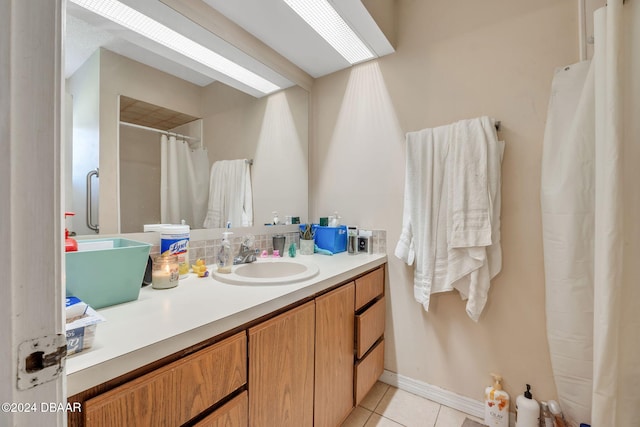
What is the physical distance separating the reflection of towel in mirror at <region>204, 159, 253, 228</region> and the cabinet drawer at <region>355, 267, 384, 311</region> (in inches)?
30.1

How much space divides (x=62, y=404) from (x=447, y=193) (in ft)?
4.85

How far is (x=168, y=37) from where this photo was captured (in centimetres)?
117

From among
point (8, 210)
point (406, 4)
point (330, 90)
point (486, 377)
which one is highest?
point (406, 4)

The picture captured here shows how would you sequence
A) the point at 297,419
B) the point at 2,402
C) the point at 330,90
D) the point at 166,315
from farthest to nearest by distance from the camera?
the point at 330,90, the point at 297,419, the point at 166,315, the point at 2,402

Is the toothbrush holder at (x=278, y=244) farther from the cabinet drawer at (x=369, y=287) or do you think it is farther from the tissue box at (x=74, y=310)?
the tissue box at (x=74, y=310)

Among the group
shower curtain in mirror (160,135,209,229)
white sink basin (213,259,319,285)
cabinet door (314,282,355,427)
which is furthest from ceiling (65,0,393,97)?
cabinet door (314,282,355,427)

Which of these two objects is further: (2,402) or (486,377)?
(486,377)

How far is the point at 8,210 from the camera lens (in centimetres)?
30

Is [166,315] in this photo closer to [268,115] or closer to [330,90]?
[268,115]

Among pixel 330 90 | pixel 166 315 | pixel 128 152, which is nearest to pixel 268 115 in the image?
pixel 330 90

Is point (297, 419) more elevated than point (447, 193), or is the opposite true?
point (447, 193)

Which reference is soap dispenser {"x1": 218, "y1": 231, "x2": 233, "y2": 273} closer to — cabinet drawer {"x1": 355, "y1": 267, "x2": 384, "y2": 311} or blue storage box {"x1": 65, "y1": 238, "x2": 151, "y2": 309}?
blue storage box {"x1": 65, "y1": 238, "x2": 151, "y2": 309}

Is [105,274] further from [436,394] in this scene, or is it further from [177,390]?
[436,394]

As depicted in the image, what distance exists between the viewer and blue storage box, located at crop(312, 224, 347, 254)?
163 centimetres
